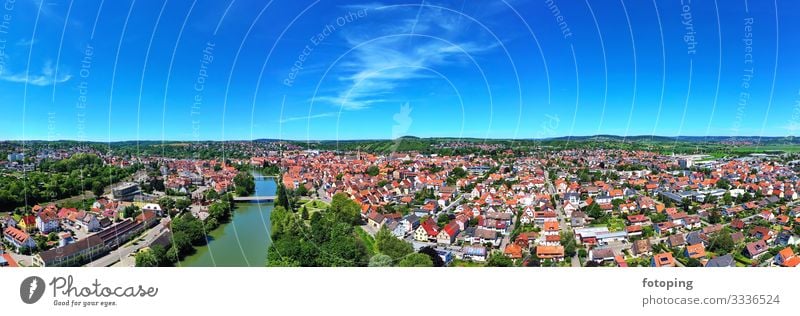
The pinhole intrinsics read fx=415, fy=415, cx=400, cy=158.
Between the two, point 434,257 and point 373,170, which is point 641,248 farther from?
point 373,170

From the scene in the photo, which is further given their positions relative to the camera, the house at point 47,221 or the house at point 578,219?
the house at point 47,221

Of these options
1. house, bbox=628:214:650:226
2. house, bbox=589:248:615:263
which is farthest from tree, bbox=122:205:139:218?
house, bbox=628:214:650:226

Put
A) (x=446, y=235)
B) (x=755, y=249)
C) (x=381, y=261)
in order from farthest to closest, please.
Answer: (x=446, y=235) → (x=755, y=249) → (x=381, y=261)

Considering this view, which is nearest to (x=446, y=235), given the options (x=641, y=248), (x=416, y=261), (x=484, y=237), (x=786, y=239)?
(x=484, y=237)

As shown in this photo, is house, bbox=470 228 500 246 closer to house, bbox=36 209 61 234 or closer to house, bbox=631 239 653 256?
house, bbox=631 239 653 256

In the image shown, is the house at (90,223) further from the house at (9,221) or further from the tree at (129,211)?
the house at (9,221)

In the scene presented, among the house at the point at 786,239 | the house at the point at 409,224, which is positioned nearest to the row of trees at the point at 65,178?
the house at the point at 409,224

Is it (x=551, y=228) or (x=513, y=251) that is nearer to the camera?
(x=513, y=251)
